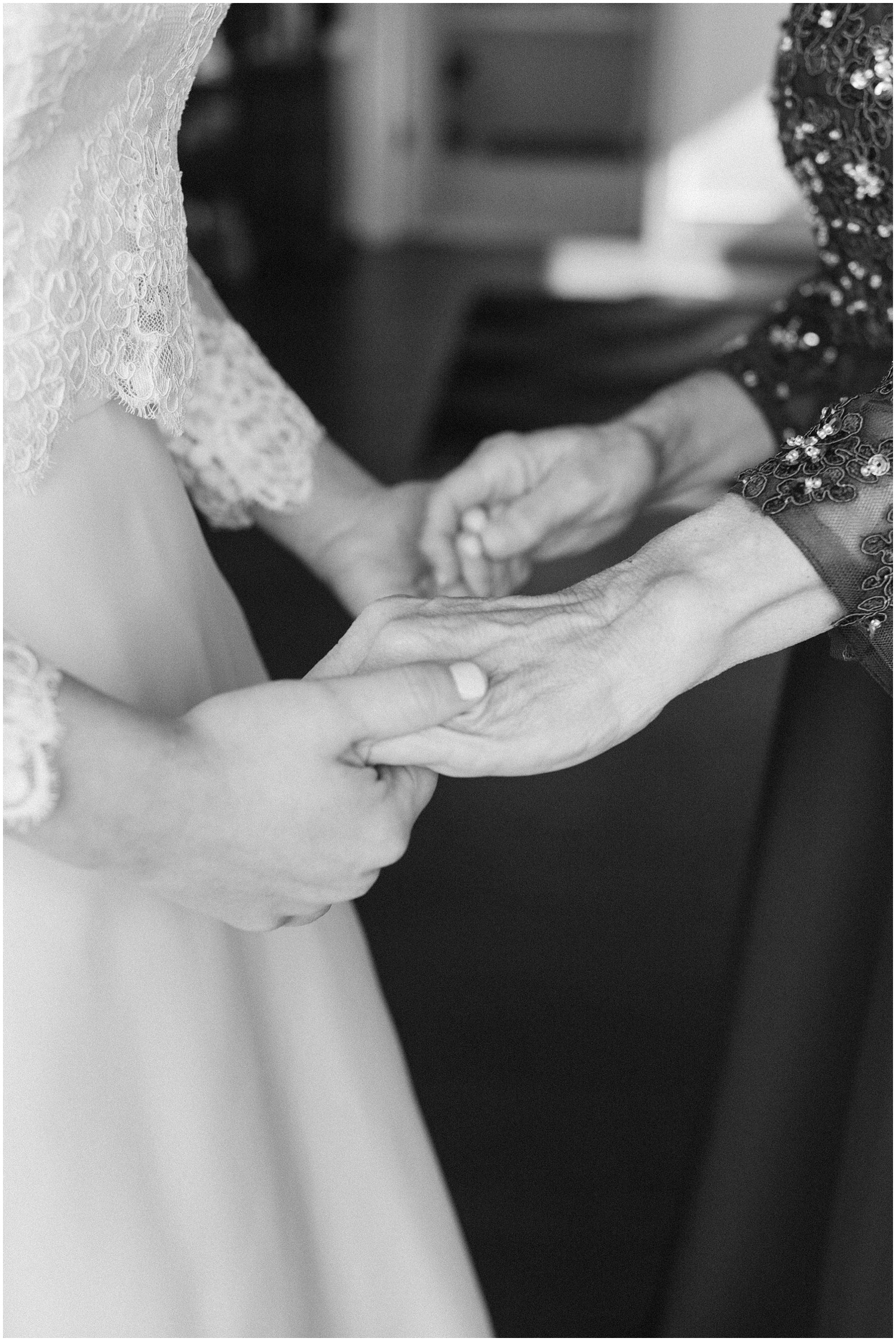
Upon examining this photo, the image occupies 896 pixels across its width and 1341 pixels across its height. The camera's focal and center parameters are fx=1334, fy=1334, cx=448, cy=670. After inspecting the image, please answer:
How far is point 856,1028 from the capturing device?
112 centimetres

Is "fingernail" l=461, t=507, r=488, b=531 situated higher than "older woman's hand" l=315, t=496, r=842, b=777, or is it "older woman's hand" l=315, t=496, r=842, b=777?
"fingernail" l=461, t=507, r=488, b=531

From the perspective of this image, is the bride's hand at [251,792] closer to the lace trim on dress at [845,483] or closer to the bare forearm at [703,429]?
the lace trim on dress at [845,483]

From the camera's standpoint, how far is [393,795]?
74 centimetres

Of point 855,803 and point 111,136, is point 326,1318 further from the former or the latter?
point 111,136

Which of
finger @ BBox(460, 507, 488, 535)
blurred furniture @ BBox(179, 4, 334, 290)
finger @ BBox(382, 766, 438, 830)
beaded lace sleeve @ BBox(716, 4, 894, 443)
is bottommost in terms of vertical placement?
finger @ BBox(382, 766, 438, 830)

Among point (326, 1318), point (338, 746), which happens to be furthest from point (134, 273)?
point (326, 1318)

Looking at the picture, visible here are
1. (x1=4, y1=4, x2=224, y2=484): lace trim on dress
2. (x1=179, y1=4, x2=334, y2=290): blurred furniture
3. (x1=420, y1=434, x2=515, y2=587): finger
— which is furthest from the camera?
(x1=179, y1=4, x2=334, y2=290): blurred furniture

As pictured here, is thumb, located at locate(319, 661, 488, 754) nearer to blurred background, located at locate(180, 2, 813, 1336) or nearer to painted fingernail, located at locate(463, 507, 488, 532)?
painted fingernail, located at locate(463, 507, 488, 532)

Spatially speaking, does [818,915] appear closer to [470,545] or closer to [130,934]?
[470,545]

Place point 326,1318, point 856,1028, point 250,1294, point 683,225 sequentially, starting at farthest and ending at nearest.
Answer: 1. point 683,225
2. point 856,1028
3. point 326,1318
4. point 250,1294

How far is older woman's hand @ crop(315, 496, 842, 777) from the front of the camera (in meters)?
0.77

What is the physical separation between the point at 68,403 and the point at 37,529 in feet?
0.25

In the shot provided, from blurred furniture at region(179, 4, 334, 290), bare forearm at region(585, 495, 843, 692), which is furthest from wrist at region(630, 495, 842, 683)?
blurred furniture at region(179, 4, 334, 290)

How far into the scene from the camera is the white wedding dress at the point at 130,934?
0.67 metres
